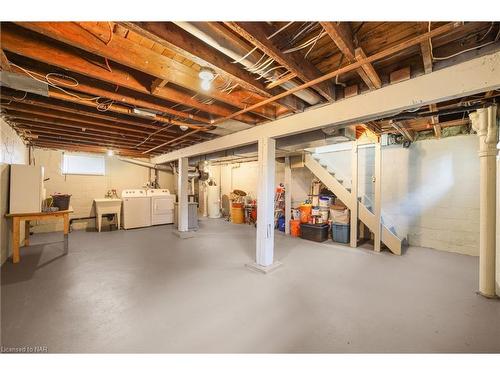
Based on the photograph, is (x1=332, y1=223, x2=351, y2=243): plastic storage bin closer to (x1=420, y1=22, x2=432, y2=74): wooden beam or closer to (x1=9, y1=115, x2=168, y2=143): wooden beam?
(x1=420, y1=22, x2=432, y2=74): wooden beam

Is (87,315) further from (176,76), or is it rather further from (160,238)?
(160,238)

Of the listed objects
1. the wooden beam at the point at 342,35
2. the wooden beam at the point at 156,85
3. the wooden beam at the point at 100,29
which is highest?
the wooden beam at the point at 100,29

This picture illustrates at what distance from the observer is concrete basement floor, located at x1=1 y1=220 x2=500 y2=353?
1.62 meters

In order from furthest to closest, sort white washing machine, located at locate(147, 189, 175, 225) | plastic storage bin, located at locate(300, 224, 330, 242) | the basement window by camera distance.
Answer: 1. white washing machine, located at locate(147, 189, 175, 225)
2. the basement window
3. plastic storage bin, located at locate(300, 224, 330, 242)

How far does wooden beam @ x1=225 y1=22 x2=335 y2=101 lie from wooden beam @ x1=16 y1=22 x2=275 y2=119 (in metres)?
0.86

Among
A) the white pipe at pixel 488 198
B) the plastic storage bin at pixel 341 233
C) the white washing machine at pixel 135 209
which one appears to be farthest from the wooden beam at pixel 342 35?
the white washing machine at pixel 135 209

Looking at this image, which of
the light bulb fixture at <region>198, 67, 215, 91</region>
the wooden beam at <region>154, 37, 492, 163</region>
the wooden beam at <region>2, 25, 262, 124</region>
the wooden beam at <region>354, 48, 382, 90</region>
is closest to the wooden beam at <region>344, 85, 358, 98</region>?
the wooden beam at <region>154, 37, 492, 163</region>

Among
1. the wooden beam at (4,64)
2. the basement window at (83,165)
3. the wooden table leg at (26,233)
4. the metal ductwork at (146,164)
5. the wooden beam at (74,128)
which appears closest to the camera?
the wooden beam at (4,64)

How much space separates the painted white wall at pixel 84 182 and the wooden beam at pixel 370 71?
299 inches

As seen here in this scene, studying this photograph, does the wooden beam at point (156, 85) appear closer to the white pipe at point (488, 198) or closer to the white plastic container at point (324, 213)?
the white pipe at point (488, 198)

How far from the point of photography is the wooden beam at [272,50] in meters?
1.34

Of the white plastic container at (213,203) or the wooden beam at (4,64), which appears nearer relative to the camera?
the wooden beam at (4,64)
